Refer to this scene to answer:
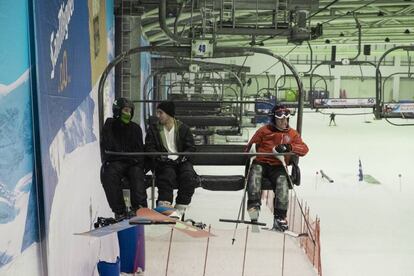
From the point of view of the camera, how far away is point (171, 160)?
10.8 ft

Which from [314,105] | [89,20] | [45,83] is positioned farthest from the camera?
[314,105]

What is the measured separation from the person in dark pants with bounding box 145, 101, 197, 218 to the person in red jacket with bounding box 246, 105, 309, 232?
0.45m

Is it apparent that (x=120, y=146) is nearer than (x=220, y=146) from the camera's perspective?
Yes

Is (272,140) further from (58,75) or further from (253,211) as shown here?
(58,75)

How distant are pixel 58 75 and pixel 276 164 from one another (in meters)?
1.65

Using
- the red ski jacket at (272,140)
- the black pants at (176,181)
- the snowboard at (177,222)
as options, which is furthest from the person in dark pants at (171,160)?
the snowboard at (177,222)

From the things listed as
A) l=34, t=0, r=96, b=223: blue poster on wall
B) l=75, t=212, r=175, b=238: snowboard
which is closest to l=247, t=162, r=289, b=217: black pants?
l=75, t=212, r=175, b=238: snowboard

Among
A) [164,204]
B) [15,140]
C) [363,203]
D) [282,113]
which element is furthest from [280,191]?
[363,203]

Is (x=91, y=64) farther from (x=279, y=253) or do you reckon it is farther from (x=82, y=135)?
(x=279, y=253)

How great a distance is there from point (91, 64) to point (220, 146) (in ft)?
4.08

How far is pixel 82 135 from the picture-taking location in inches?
146

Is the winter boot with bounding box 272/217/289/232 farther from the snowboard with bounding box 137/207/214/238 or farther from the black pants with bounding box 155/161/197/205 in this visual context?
the snowboard with bounding box 137/207/214/238

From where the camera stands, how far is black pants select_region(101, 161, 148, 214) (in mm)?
2977

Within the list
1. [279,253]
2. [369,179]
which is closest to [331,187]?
[369,179]
